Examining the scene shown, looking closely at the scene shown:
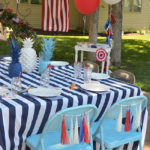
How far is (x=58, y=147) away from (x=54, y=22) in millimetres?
5183

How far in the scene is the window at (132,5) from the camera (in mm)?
17812

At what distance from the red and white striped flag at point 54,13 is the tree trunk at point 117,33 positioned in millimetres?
1350

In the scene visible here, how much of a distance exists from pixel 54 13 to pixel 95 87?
→ 15.1ft

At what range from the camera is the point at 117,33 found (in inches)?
319

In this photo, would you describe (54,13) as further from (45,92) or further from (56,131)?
(56,131)

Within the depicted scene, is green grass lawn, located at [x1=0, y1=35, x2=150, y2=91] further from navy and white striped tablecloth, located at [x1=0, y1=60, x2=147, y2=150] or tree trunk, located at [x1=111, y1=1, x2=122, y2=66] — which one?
navy and white striped tablecloth, located at [x1=0, y1=60, x2=147, y2=150]

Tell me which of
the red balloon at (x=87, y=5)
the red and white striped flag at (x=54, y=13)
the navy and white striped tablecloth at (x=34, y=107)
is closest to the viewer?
the navy and white striped tablecloth at (x=34, y=107)

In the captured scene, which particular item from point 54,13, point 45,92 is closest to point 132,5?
point 54,13

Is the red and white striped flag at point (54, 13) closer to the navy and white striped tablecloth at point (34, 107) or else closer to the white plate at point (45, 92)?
the navy and white striped tablecloth at point (34, 107)

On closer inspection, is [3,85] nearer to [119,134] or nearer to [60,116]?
[60,116]

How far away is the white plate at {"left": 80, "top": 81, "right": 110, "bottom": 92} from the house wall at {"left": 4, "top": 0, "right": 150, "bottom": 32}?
12.4 meters

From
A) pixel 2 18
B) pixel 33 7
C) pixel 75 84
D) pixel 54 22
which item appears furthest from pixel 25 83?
pixel 33 7

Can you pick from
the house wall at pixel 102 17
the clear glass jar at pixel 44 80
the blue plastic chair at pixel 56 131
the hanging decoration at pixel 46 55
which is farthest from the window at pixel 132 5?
the blue plastic chair at pixel 56 131

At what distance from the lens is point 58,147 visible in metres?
2.52
